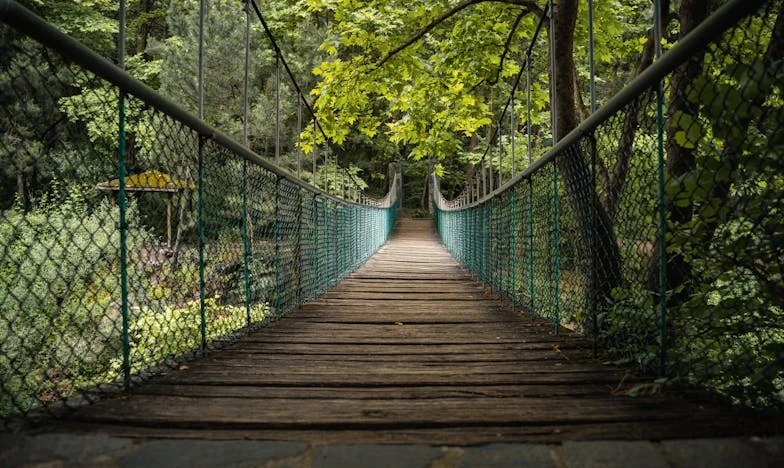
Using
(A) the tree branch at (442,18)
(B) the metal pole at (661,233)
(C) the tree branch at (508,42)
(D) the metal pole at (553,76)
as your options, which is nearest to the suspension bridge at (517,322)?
(B) the metal pole at (661,233)

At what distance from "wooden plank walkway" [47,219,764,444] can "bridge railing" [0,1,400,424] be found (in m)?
0.20

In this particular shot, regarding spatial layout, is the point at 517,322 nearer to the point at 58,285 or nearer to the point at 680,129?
the point at 680,129

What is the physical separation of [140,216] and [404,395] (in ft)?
5.98

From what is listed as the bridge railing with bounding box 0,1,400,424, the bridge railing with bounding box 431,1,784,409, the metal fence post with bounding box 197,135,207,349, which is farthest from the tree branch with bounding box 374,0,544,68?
the metal fence post with bounding box 197,135,207,349

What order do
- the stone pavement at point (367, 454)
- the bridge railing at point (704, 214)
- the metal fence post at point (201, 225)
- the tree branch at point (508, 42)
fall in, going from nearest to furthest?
the stone pavement at point (367, 454) → the bridge railing at point (704, 214) → the metal fence post at point (201, 225) → the tree branch at point (508, 42)

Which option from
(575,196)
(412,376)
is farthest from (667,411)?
(575,196)

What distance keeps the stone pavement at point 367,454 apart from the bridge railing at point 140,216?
0.21 m

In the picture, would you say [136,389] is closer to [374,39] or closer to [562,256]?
[562,256]

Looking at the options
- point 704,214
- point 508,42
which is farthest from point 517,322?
point 508,42

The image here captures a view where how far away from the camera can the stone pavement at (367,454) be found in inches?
33.3

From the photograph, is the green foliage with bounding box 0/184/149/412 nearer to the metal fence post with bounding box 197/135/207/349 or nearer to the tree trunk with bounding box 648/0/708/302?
the metal fence post with bounding box 197/135/207/349

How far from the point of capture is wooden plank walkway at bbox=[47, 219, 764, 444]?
101 centimetres

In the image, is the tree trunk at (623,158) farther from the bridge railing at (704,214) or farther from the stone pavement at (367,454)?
the stone pavement at (367,454)

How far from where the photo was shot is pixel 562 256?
2385 millimetres
